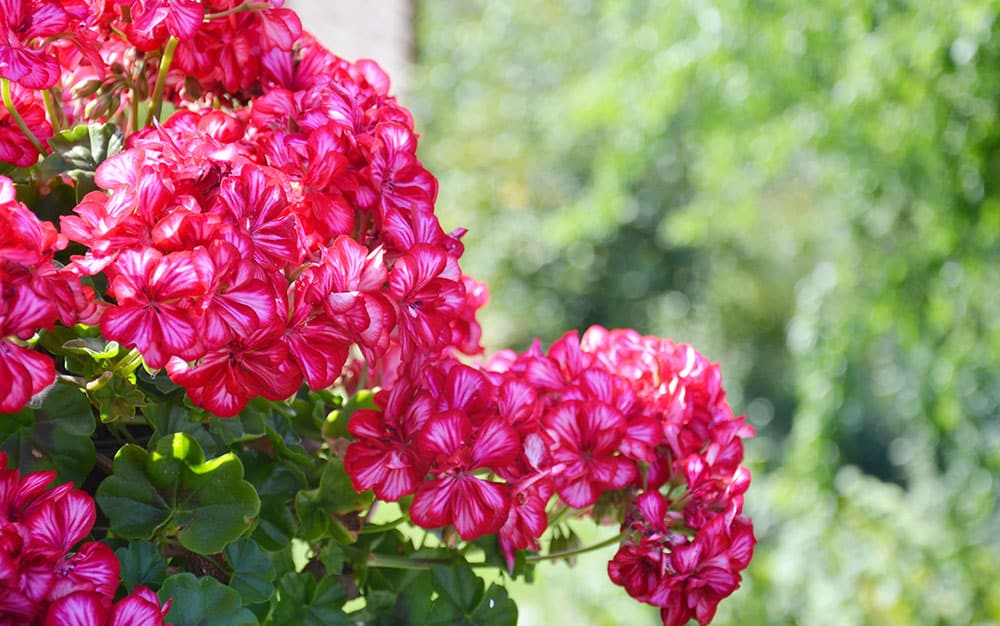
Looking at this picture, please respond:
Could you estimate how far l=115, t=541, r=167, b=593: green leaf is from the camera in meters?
0.53

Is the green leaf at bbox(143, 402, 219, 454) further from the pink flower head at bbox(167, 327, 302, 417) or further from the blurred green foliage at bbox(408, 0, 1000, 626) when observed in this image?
the blurred green foliage at bbox(408, 0, 1000, 626)

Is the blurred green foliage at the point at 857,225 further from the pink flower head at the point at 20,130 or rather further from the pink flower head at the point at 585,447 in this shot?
the pink flower head at the point at 20,130

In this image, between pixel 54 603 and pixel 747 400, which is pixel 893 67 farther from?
pixel 747 400

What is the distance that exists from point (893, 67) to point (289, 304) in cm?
215

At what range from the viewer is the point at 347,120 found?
1.99 ft

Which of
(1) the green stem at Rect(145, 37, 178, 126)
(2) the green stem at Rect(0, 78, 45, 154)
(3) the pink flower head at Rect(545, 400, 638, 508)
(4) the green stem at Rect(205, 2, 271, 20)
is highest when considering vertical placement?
(4) the green stem at Rect(205, 2, 271, 20)

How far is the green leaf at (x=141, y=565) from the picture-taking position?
0.53 m

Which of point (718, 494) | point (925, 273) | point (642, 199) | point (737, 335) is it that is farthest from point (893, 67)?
point (737, 335)

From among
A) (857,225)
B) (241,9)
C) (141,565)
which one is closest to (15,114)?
(241,9)

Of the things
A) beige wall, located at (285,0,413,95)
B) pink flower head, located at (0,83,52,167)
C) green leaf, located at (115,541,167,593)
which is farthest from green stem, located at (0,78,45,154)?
beige wall, located at (285,0,413,95)

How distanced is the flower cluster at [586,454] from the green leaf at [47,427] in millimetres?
136

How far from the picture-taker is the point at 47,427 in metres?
0.54

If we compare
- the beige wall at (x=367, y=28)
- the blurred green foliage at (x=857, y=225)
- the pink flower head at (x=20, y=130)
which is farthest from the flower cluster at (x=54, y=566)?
the beige wall at (x=367, y=28)

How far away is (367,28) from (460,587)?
23.1 feet
